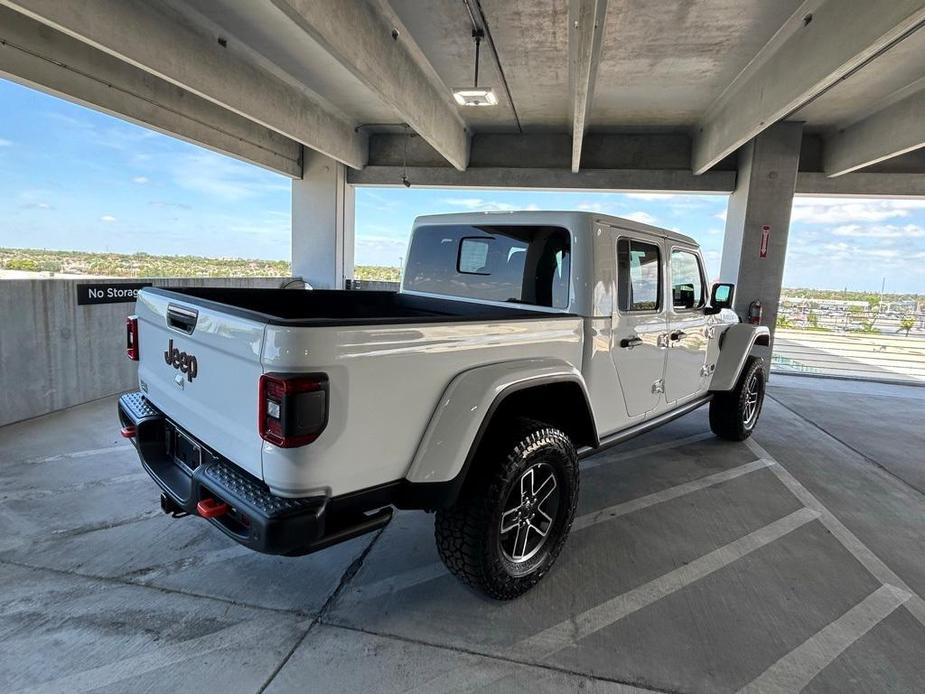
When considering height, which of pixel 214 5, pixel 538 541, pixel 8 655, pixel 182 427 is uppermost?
pixel 214 5

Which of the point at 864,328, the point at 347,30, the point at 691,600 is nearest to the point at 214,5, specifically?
Result: the point at 347,30

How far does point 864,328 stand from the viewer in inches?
411

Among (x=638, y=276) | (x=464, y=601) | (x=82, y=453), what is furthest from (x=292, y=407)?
(x=82, y=453)

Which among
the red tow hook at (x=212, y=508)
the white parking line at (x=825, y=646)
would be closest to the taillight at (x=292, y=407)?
the red tow hook at (x=212, y=508)

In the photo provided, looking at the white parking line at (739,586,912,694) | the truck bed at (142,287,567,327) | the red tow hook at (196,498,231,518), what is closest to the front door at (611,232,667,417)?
the truck bed at (142,287,567,327)

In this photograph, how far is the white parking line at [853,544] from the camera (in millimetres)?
2550

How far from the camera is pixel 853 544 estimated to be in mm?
3131

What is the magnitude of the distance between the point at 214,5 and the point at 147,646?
19.3 ft

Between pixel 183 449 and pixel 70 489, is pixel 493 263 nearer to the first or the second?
pixel 183 449

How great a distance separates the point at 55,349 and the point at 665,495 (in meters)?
6.02

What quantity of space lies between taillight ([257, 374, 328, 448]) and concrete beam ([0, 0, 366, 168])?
4372 millimetres

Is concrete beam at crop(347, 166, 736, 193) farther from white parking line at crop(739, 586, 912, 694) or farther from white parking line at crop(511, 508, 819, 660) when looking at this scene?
Answer: white parking line at crop(739, 586, 912, 694)

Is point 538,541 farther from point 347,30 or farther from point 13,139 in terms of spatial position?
point 13,139

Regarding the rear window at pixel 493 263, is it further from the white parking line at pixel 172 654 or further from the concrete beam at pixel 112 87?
the concrete beam at pixel 112 87
